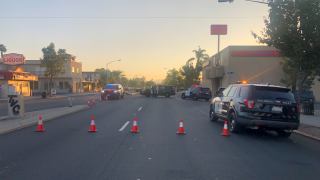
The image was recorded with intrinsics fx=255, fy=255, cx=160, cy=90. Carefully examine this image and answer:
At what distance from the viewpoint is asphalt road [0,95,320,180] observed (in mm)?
5078

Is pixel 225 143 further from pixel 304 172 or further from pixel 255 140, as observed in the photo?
Result: pixel 304 172

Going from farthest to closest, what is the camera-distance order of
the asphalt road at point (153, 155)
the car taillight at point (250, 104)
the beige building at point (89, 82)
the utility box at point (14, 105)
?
the beige building at point (89, 82), the utility box at point (14, 105), the car taillight at point (250, 104), the asphalt road at point (153, 155)

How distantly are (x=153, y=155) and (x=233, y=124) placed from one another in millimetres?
4145

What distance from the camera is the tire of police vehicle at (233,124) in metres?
9.01

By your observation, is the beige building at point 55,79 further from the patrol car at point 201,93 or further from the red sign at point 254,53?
the red sign at point 254,53

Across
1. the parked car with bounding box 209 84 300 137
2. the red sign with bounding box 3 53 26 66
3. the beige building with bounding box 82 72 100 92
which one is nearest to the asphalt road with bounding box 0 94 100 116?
the red sign with bounding box 3 53 26 66

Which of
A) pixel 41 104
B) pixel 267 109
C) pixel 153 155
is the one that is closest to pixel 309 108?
pixel 267 109

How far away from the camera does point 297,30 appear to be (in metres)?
13.2

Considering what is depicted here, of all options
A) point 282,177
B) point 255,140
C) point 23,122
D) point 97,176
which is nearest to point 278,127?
point 255,140

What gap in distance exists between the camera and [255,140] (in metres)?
8.48

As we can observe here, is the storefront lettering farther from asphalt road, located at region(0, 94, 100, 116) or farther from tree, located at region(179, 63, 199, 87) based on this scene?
tree, located at region(179, 63, 199, 87)

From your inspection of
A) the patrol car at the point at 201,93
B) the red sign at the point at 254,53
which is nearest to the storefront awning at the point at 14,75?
the patrol car at the point at 201,93

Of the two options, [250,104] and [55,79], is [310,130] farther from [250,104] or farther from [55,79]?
[55,79]

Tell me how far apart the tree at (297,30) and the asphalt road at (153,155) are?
5.41 metres
